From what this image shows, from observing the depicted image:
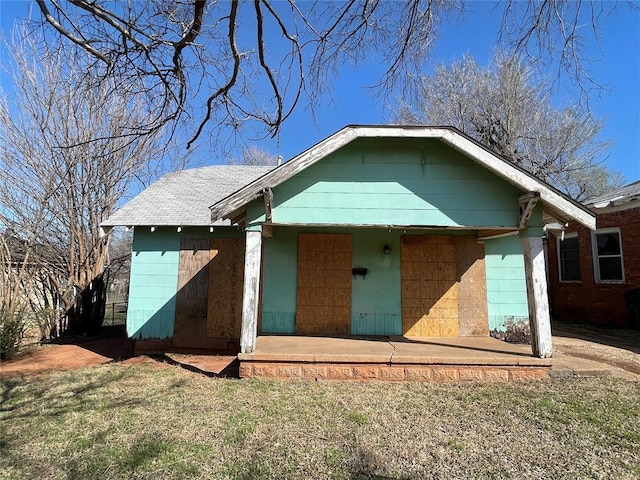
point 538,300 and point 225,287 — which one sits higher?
point 225,287

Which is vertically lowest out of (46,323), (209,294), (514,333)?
(46,323)

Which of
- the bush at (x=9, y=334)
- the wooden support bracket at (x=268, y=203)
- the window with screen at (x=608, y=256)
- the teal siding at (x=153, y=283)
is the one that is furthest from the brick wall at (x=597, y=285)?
the bush at (x=9, y=334)

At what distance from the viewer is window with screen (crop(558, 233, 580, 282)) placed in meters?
13.5

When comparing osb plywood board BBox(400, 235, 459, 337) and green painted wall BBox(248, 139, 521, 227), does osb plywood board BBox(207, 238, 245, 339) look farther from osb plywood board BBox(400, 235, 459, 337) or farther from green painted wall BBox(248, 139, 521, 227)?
osb plywood board BBox(400, 235, 459, 337)

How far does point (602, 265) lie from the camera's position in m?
12.4

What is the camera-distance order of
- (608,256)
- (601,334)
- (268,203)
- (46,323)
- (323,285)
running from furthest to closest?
(608,256)
(601,334)
(46,323)
(323,285)
(268,203)

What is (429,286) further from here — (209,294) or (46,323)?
(46,323)

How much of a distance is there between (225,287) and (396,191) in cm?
455

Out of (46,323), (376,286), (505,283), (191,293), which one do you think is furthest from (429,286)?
(46,323)

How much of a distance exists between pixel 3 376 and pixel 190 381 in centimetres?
375

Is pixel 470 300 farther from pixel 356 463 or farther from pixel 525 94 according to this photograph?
pixel 525 94

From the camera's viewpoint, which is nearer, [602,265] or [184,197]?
[184,197]

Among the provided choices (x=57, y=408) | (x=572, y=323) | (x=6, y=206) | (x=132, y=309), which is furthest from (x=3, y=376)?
(x=572, y=323)

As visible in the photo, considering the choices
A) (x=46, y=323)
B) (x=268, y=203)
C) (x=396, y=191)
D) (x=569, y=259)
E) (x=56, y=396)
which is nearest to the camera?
(x=56, y=396)
